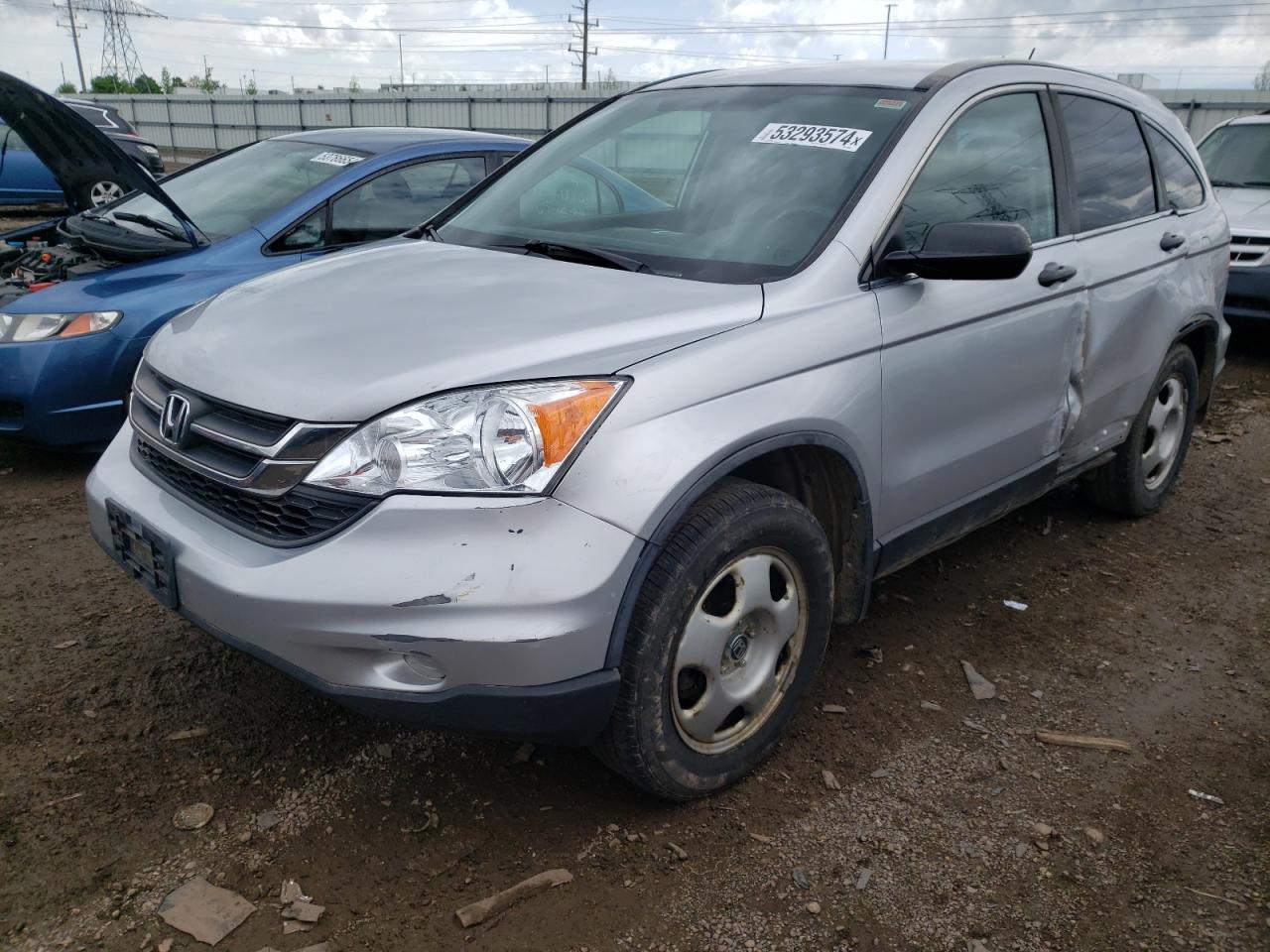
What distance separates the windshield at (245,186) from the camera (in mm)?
5316

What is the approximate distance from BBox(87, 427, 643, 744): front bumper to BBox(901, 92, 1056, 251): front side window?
1505 millimetres

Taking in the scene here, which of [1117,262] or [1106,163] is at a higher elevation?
[1106,163]

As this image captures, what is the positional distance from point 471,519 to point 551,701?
41cm

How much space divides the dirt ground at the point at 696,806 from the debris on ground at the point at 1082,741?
46 mm

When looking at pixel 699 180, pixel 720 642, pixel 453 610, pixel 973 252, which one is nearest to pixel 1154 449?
pixel 973 252

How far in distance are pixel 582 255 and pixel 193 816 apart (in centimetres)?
179

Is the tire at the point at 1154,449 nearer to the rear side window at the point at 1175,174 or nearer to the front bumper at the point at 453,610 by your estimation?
the rear side window at the point at 1175,174

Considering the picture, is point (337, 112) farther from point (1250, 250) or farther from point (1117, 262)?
point (1117, 262)

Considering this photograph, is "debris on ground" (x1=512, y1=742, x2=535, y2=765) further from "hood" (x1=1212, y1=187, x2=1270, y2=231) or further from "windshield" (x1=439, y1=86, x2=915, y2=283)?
"hood" (x1=1212, y1=187, x2=1270, y2=231)

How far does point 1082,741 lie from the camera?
301cm

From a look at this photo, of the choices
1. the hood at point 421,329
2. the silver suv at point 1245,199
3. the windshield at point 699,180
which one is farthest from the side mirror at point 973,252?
the silver suv at point 1245,199

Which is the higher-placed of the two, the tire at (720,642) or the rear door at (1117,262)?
the rear door at (1117,262)

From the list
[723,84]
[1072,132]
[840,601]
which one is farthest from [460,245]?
[1072,132]

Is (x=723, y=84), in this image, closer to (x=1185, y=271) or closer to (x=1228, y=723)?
(x=1185, y=271)
